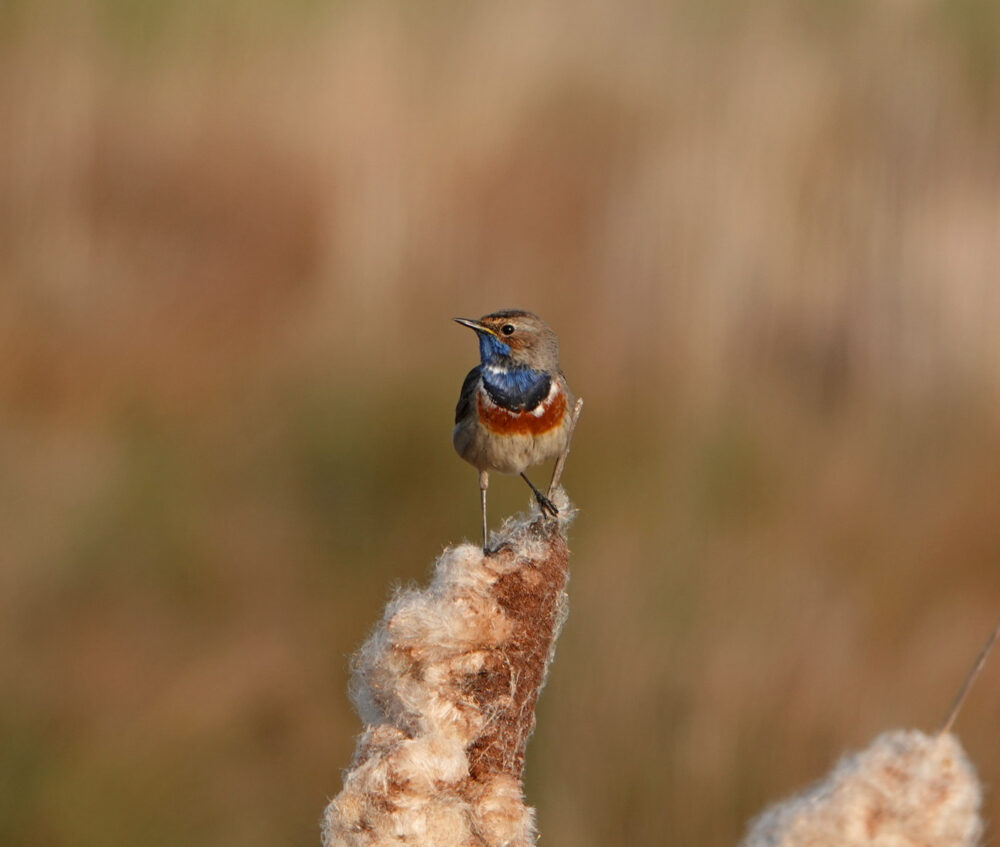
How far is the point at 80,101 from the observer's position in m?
4.71

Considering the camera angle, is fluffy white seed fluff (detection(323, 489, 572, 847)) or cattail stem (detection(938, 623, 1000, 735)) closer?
cattail stem (detection(938, 623, 1000, 735))

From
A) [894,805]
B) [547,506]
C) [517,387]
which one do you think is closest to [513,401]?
[517,387]

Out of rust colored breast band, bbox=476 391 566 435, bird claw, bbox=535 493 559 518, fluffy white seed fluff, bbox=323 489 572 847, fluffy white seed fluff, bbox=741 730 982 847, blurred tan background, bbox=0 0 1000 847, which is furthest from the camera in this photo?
blurred tan background, bbox=0 0 1000 847

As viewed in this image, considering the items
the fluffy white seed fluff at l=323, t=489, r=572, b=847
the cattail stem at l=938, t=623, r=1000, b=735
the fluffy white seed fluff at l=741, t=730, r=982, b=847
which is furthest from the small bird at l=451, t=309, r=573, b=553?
the cattail stem at l=938, t=623, r=1000, b=735

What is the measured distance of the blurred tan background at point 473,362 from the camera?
13.7 feet

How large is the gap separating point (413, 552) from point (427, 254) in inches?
41.6

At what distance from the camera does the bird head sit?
115 inches

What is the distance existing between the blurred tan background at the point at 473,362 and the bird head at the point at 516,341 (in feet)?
4.23

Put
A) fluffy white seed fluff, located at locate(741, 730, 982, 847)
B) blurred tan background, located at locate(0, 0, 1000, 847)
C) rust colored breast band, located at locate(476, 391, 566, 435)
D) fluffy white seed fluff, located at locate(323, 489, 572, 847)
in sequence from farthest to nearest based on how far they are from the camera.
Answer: blurred tan background, located at locate(0, 0, 1000, 847)
rust colored breast band, located at locate(476, 391, 566, 435)
fluffy white seed fluff, located at locate(323, 489, 572, 847)
fluffy white seed fluff, located at locate(741, 730, 982, 847)

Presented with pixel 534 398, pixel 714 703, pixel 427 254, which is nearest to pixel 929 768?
pixel 534 398

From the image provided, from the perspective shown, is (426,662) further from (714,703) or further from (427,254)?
(427,254)

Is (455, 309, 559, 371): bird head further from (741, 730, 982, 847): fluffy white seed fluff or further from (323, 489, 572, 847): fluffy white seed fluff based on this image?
(741, 730, 982, 847): fluffy white seed fluff

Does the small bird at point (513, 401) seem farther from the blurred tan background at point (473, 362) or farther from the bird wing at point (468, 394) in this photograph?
the blurred tan background at point (473, 362)

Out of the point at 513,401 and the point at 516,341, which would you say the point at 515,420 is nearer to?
the point at 513,401
